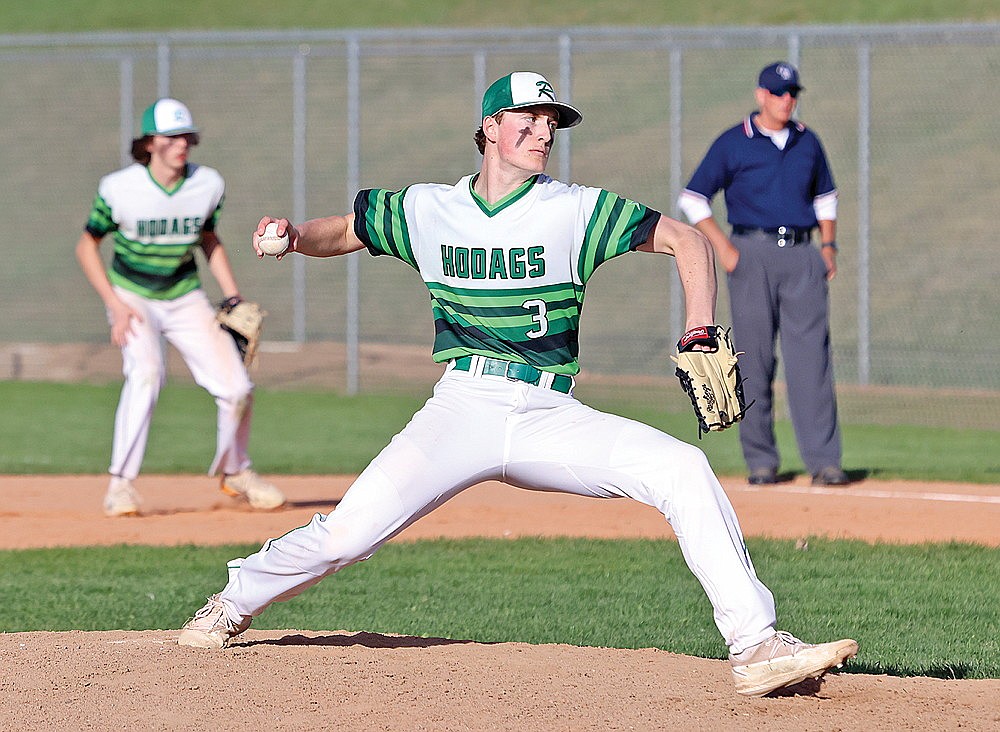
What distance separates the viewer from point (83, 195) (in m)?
27.3

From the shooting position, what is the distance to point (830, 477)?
33.7ft

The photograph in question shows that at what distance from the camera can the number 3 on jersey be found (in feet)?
16.8

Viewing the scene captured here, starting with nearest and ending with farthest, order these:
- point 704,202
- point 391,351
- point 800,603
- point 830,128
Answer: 1. point 800,603
2. point 704,202
3. point 391,351
4. point 830,128

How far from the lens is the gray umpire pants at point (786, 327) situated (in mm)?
10125

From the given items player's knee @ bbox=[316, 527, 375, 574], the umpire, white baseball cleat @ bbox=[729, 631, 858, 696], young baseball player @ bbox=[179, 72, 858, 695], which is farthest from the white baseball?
the umpire

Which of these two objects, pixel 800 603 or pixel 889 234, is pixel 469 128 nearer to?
pixel 889 234

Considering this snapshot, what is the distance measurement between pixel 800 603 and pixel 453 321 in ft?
8.20

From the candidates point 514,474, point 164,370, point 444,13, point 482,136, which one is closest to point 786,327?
point 164,370

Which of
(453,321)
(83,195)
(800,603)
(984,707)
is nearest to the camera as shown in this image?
(984,707)

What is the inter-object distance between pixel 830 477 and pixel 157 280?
430 cm

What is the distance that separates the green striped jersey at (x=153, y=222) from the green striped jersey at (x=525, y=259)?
422 cm

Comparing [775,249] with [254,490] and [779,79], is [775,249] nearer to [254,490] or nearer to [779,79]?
[779,79]

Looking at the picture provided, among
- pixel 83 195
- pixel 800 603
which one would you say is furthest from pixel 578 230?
pixel 83 195

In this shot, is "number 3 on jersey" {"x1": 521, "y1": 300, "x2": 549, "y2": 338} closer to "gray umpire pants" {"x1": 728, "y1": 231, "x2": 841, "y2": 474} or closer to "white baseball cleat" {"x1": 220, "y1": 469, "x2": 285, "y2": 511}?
"white baseball cleat" {"x1": 220, "y1": 469, "x2": 285, "y2": 511}
